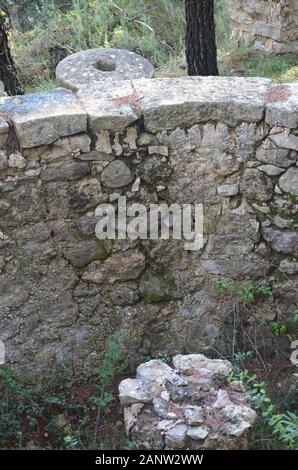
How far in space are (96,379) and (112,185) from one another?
46.2 inches

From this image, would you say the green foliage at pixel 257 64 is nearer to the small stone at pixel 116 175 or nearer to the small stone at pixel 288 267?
the small stone at pixel 288 267

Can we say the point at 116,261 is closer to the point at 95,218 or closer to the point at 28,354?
the point at 95,218

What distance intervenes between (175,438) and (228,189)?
149 cm

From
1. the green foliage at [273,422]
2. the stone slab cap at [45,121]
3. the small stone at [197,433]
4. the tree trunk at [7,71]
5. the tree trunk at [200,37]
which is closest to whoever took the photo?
the small stone at [197,433]

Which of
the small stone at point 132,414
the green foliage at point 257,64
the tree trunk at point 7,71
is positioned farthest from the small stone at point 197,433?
the tree trunk at point 7,71

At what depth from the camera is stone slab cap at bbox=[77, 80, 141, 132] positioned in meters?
3.46

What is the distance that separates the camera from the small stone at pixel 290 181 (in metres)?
3.65

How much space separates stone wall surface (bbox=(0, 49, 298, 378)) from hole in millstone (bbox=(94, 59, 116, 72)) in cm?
256

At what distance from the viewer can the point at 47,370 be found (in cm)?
388

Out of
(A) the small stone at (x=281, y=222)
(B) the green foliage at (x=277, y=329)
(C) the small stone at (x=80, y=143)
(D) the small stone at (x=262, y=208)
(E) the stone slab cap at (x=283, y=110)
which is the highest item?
(E) the stone slab cap at (x=283, y=110)

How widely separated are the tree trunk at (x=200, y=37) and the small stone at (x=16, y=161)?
115 inches

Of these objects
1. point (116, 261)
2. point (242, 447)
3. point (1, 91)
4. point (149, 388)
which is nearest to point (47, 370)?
point (116, 261)

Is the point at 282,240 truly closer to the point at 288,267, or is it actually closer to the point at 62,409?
the point at 288,267

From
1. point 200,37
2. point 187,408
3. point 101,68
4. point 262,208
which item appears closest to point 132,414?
point 187,408
